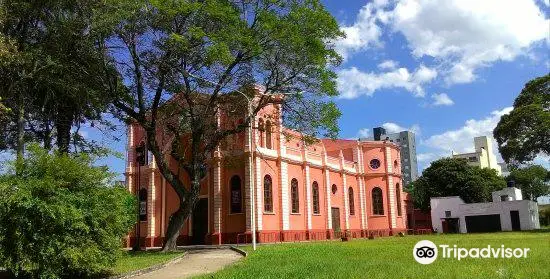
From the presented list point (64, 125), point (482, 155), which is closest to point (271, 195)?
point (64, 125)

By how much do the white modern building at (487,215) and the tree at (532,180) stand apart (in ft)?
77.4

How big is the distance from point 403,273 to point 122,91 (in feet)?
59.1

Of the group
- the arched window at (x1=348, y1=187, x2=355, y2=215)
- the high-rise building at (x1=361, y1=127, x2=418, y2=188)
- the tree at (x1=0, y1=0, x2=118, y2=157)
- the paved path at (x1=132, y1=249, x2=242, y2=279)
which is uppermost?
the high-rise building at (x1=361, y1=127, x2=418, y2=188)

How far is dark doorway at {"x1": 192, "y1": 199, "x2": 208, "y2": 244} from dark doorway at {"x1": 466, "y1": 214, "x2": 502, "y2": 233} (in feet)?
89.8

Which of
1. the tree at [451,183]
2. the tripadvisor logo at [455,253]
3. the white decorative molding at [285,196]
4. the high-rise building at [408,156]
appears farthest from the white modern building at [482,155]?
the tripadvisor logo at [455,253]

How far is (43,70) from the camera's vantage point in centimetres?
2200

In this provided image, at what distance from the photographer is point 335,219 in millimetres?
40875

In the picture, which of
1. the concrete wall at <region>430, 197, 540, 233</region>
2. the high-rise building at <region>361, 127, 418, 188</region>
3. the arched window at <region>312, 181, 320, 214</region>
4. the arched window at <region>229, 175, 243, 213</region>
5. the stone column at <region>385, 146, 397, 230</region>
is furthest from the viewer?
the high-rise building at <region>361, 127, 418, 188</region>

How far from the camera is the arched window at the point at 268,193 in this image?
109 feet

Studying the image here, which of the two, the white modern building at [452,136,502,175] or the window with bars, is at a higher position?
the white modern building at [452,136,502,175]

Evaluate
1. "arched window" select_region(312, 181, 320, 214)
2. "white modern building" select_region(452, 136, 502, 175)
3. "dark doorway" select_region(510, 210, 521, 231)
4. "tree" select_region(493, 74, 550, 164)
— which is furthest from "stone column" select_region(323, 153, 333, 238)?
"white modern building" select_region(452, 136, 502, 175)

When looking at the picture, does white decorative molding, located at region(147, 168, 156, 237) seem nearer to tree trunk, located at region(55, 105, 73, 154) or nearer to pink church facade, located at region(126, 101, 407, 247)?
pink church facade, located at region(126, 101, 407, 247)

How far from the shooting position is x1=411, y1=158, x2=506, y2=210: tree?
58484mm

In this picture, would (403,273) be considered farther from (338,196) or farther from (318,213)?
(338,196)
